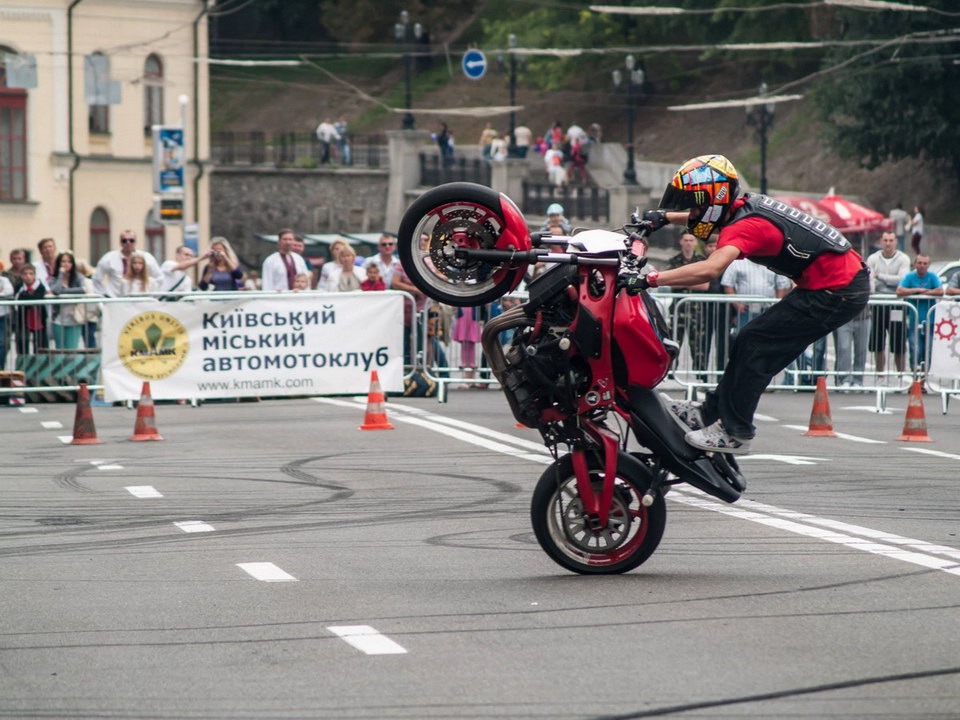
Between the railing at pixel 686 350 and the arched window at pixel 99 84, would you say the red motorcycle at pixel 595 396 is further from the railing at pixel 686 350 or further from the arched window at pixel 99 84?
the arched window at pixel 99 84

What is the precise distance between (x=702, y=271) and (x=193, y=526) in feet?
12.4

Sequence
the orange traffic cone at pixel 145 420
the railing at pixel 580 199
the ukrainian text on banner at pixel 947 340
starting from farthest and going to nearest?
the railing at pixel 580 199
the ukrainian text on banner at pixel 947 340
the orange traffic cone at pixel 145 420

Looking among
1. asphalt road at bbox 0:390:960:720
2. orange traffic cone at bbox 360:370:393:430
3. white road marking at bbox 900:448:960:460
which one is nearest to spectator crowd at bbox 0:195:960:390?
orange traffic cone at bbox 360:370:393:430

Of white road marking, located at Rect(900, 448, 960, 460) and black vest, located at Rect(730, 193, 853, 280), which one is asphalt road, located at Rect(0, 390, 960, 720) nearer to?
white road marking, located at Rect(900, 448, 960, 460)

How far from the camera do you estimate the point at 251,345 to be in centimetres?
1783

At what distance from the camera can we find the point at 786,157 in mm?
60594

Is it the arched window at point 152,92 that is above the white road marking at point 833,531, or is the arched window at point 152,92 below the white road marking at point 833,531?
above

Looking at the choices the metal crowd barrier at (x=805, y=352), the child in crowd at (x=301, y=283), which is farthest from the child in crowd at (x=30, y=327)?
the metal crowd barrier at (x=805, y=352)

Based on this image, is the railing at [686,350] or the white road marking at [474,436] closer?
the white road marking at [474,436]

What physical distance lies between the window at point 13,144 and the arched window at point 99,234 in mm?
2351

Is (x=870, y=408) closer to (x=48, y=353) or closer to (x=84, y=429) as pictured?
(x=84, y=429)

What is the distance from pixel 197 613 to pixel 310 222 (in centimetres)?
5574

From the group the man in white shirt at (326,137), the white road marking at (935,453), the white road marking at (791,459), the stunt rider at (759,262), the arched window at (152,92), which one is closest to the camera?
the stunt rider at (759,262)

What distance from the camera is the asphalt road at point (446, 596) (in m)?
5.87
